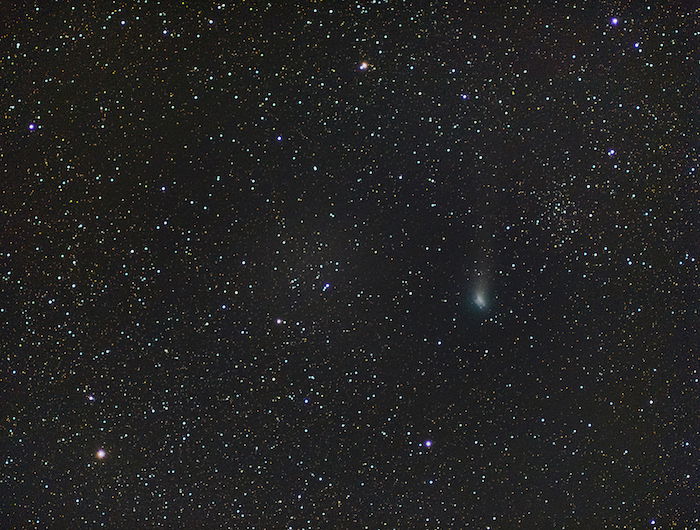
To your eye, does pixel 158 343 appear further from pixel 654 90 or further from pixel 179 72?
pixel 654 90

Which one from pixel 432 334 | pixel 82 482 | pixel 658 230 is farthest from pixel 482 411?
pixel 82 482

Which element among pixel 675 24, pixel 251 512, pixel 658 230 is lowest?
pixel 251 512

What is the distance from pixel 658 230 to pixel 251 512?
334mm

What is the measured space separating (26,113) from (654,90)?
42cm

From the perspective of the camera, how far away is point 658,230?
1.43 feet

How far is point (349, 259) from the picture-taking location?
43 cm

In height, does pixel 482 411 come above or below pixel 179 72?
below

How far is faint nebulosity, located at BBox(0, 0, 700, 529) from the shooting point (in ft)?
1.40

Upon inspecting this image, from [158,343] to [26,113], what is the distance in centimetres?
18

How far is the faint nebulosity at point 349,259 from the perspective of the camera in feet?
1.40

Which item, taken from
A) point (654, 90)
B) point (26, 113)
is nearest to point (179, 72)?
point (26, 113)

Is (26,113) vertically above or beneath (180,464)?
above

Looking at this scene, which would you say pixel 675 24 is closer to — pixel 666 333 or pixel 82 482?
pixel 666 333

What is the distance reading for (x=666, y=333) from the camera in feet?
1.44
